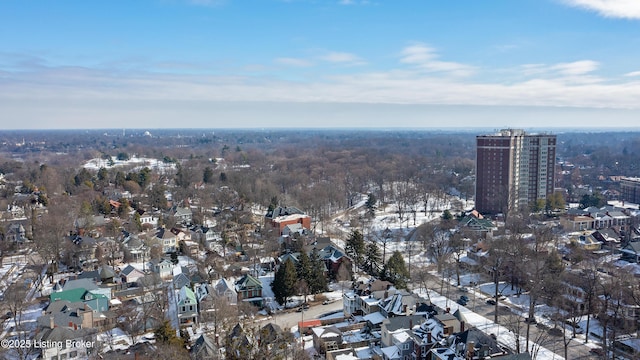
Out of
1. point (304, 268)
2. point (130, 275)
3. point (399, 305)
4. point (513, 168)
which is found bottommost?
point (130, 275)

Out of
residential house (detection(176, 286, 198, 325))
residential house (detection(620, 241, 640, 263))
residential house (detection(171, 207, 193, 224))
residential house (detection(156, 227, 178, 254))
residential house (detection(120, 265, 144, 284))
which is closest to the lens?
residential house (detection(176, 286, 198, 325))

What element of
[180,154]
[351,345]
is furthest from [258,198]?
[180,154]

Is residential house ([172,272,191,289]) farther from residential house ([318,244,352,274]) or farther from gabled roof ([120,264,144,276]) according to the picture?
residential house ([318,244,352,274])

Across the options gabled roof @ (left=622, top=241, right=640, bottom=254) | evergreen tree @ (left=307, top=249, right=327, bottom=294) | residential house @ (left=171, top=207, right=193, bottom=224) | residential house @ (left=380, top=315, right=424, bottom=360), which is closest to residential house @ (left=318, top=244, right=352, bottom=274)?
evergreen tree @ (left=307, top=249, right=327, bottom=294)

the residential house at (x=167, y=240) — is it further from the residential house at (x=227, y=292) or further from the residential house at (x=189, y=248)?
the residential house at (x=227, y=292)

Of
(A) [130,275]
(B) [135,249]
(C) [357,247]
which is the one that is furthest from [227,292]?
(B) [135,249]

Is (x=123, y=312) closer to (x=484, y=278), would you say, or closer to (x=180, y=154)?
(x=484, y=278)

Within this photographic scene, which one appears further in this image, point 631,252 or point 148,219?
point 148,219

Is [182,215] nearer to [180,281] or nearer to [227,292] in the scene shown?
[180,281]
